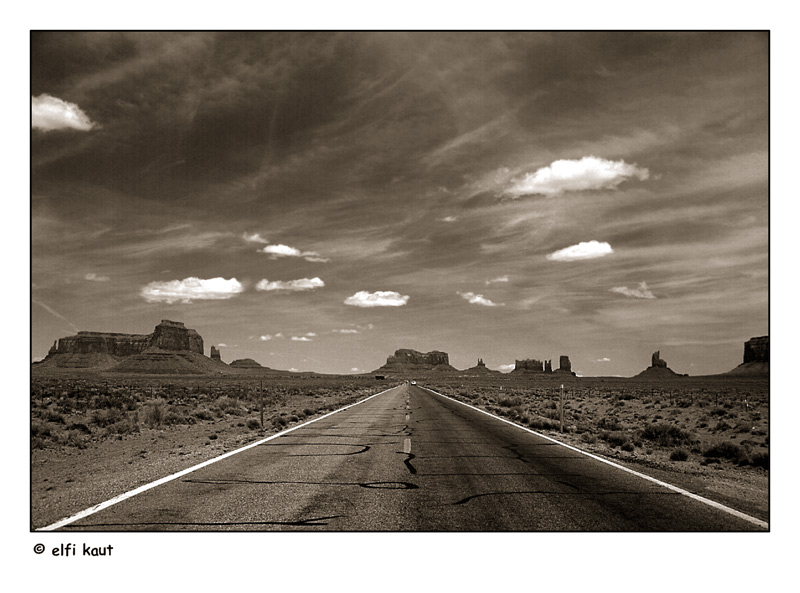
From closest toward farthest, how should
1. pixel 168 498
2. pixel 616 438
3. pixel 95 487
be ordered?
pixel 168 498 < pixel 95 487 < pixel 616 438

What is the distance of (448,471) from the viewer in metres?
9.85

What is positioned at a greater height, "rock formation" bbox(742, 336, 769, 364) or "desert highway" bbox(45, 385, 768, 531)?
"rock formation" bbox(742, 336, 769, 364)

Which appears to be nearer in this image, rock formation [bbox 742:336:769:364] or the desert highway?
the desert highway

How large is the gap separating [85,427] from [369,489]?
54.3 feet

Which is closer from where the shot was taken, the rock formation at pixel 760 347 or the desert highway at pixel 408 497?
the desert highway at pixel 408 497

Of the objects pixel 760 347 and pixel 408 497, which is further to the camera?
pixel 760 347

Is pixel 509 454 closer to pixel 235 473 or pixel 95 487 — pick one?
pixel 235 473

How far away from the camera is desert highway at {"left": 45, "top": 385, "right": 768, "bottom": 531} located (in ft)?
20.7

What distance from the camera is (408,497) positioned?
7.63 metres

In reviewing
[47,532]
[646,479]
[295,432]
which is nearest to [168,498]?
[47,532]

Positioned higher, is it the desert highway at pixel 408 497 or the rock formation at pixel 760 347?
the rock formation at pixel 760 347

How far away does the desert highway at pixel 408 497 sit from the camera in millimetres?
6301

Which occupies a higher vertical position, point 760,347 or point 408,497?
point 760,347

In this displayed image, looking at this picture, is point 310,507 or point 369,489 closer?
point 310,507
